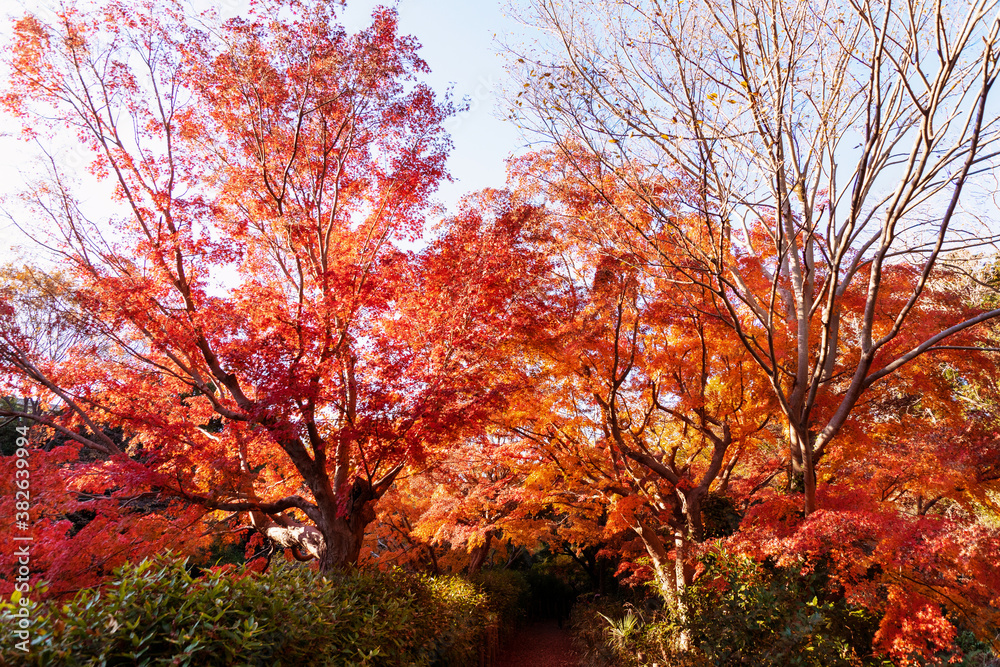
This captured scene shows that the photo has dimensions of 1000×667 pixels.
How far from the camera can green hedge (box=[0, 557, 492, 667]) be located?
269 centimetres

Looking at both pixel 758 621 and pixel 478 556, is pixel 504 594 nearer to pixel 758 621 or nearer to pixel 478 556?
pixel 478 556

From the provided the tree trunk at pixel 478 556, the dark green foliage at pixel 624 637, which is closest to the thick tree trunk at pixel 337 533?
the dark green foliage at pixel 624 637

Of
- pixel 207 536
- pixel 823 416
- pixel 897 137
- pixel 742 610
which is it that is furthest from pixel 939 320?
pixel 207 536

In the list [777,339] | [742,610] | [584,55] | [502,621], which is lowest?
[502,621]

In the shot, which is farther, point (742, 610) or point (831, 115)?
point (742, 610)

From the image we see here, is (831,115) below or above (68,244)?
above

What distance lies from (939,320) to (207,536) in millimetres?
10641

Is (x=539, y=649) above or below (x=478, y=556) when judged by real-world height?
below

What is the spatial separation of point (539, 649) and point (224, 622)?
12.6m

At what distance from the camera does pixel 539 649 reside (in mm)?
13711

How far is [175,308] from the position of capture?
5.89 meters

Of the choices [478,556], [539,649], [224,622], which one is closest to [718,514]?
[539,649]

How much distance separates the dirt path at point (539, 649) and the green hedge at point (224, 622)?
22.8ft

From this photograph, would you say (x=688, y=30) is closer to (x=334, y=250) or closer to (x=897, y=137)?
(x=897, y=137)
